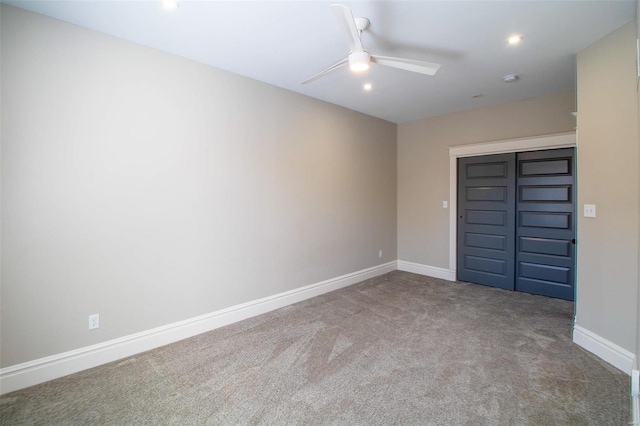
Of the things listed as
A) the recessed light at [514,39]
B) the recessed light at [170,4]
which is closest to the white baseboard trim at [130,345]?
the recessed light at [170,4]

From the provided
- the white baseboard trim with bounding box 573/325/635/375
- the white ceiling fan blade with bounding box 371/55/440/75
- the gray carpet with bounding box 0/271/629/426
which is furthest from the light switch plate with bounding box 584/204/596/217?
the white ceiling fan blade with bounding box 371/55/440/75

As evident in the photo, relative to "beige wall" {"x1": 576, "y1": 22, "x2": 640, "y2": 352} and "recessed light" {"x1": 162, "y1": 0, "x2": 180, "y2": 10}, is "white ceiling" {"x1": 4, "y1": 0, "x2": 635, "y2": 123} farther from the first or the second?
"beige wall" {"x1": 576, "y1": 22, "x2": 640, "y2": 352}

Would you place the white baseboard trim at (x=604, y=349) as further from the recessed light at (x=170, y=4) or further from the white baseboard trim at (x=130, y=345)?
the recessed light at (x=170, y=4)

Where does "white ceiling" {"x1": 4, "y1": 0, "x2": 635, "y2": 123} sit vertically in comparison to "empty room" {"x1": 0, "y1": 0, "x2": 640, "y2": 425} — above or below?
above

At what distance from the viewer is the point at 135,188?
8.63ft

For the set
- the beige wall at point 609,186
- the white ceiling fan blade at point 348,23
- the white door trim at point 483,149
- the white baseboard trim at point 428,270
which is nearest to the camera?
the white ceiling fan blade at point 348,23

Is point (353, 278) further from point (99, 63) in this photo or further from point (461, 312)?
point (99, 63)

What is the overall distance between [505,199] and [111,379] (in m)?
5.02

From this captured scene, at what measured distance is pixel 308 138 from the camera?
4.01 m

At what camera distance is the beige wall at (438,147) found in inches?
159

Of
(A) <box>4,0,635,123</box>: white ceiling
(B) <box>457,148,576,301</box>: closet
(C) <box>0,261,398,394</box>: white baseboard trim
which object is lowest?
(C) <box>0,261,398,394</box>: white baseboard trim

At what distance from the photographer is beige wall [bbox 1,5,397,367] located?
7.09 feet

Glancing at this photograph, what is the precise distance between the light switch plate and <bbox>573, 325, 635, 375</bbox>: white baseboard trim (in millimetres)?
1039

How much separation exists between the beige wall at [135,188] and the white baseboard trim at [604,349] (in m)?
2.84
